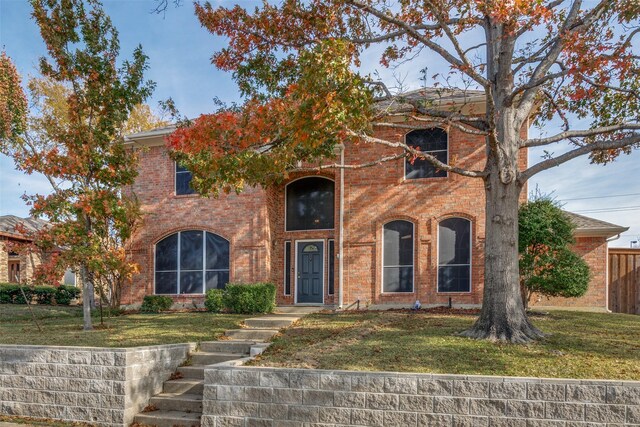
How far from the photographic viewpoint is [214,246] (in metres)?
14.2

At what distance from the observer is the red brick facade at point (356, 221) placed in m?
12.4

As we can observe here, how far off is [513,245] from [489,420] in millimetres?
3022

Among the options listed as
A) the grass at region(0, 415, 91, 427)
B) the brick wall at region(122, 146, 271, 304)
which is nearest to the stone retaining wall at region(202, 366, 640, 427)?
the grass at region(0, 415, 91, 427)

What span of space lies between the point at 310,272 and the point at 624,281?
934 centimetres

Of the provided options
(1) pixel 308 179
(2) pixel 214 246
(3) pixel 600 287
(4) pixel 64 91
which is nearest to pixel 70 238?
(2) pixel 214 246

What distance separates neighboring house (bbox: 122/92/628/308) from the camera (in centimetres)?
1238

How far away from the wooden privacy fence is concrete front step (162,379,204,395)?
12.4 meters

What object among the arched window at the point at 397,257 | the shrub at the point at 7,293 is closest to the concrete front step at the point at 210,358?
the arched window at the point at 397,257

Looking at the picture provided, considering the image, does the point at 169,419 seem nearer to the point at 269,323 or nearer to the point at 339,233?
the point at 269,323

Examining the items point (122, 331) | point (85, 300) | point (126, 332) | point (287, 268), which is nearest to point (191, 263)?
point (287, 268)

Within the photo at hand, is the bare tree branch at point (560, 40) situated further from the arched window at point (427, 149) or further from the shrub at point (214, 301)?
the shrub at point (214, 301)

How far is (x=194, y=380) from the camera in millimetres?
6676

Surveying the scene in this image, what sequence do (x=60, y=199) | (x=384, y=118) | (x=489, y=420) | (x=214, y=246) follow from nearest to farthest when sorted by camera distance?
1. (x=489, y=420)
2. (x=384, y=118)
3. (x=60, y=199)
4. (x=214, y=246)

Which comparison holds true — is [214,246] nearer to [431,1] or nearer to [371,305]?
[371,305]
